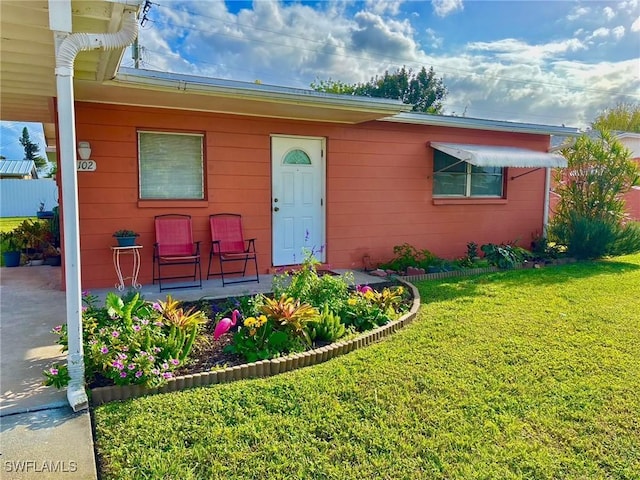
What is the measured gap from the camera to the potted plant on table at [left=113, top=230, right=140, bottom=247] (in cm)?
588

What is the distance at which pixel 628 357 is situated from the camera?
12.6 ft

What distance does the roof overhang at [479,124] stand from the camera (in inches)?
311

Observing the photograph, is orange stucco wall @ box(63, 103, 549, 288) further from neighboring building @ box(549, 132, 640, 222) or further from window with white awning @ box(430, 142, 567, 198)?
neighboring building @ box(549, 132, 640, 222)

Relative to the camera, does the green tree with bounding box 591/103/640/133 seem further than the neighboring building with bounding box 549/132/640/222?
Yes

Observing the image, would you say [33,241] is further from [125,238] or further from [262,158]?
[262,158]

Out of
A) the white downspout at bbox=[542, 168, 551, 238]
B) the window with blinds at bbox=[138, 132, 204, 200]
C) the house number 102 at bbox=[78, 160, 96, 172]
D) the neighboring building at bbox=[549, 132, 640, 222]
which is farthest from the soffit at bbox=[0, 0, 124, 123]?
the neighboring building at bbox=[549, 132, 640, 222]

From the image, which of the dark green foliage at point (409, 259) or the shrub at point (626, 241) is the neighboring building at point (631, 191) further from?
the dark green foliage at point (409, 259)

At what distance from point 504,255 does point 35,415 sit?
7524 mm

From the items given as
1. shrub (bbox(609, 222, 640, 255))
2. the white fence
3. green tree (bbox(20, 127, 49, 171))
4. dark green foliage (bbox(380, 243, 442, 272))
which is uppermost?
green tree (bbox(20, 127, 49, 171))

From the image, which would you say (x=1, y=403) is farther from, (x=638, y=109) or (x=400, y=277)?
(x=638, y=109)

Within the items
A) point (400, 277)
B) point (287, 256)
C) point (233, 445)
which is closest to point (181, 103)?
point (287, 256)

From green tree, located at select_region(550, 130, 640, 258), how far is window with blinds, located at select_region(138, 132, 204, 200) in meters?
7.43

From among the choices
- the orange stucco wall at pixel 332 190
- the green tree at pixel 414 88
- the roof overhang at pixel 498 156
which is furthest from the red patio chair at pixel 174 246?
the green tree at pixel 414 88

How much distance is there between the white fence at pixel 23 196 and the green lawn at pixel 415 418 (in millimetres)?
23207
